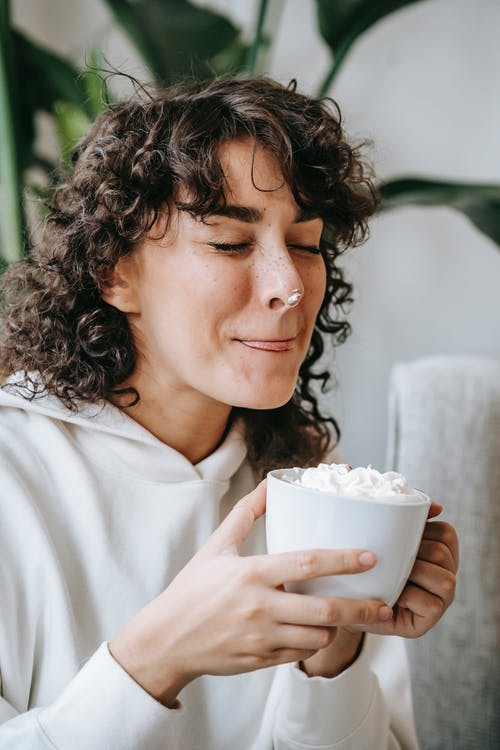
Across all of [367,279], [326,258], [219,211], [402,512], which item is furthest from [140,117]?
[367,279]

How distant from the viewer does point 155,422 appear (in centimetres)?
99

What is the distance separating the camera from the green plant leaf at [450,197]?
164 centimetres

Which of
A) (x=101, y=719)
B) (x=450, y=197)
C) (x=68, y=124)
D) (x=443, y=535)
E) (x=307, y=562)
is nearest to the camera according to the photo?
(x=307, y=562)

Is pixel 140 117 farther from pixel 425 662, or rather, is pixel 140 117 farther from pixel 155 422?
pixel 425 662

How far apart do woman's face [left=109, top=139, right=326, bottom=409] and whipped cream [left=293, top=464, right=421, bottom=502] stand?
9.1 inches

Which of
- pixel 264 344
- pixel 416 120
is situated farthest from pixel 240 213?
pixel 416 120

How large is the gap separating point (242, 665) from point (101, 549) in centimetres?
31

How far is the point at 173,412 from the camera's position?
985 mm

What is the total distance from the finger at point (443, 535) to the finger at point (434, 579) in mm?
34

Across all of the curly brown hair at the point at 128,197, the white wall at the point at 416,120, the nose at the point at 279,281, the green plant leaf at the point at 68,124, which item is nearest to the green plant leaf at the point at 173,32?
the white wall at the point at 416,120

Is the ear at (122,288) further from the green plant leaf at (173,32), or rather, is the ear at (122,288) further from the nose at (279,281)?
the green plant leaf at (173,32)

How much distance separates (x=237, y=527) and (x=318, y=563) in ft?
0.36

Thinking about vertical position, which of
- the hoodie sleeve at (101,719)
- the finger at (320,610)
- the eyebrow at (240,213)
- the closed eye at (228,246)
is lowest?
the hoodie sleeve at (101,719)

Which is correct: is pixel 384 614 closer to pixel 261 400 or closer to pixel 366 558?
pixel 366 558
